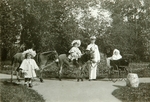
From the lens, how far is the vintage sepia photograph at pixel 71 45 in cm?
670

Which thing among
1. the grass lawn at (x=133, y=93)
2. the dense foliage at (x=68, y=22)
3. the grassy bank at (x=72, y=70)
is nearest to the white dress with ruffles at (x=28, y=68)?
the dense foliage at (x=68, y=22)

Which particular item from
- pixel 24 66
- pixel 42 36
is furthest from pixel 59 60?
pixel 24 66

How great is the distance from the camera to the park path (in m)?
6.26

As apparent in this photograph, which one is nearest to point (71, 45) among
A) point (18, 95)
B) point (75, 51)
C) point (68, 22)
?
point (75, 51)

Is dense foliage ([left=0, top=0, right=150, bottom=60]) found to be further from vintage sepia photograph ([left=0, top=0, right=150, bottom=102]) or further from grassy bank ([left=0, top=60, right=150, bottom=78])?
grassy bank ([left=0, top=60, right=150, bottom=78])

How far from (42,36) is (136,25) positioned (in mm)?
3705

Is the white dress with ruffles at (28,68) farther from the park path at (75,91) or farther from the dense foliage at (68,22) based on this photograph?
the dense foliage at (68,22)

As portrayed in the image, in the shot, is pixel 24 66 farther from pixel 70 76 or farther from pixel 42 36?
pixel 70 76

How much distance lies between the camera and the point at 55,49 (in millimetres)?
8766

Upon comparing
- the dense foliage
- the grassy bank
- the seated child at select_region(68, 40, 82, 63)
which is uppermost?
the dense foliage

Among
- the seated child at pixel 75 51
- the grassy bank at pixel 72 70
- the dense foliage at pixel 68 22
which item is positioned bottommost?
the grassy bank at pixel 72 70

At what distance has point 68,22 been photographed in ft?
27.7

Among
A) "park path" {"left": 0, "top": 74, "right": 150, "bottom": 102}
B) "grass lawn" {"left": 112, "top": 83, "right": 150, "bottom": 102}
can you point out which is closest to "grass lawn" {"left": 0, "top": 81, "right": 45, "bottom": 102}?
"park path" {"left": 0, "top": 74, "right": 150, "bottom": 102}

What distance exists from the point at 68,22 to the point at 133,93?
3.22 metres
